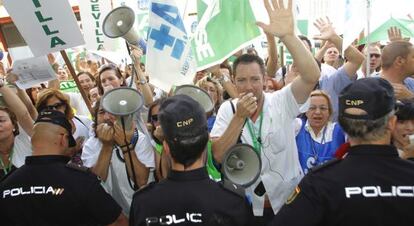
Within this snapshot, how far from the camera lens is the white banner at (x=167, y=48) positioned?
422 centimetres

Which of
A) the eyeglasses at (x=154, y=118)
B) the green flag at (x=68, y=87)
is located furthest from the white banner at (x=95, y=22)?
the eyeglasses at (x=154, y=118)

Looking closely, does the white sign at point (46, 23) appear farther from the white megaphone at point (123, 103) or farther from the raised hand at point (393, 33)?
the raised hand at point (393, 33)

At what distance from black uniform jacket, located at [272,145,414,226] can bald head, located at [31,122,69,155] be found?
1388 millimetres

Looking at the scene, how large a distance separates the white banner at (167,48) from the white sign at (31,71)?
101 centimetres

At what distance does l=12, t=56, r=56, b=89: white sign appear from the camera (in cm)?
436

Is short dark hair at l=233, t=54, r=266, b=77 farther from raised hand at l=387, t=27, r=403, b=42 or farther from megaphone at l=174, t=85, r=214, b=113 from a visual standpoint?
raised hand at l=387, t=27, r=403, b=42

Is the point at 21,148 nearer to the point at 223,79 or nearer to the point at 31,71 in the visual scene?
the point at 31,71

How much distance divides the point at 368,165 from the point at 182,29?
2738mm

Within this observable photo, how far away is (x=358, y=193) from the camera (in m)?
1.93

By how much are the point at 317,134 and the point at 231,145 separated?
1143mm

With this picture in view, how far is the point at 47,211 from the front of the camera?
8.13 feet

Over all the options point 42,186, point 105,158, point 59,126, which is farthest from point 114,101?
point 42,186

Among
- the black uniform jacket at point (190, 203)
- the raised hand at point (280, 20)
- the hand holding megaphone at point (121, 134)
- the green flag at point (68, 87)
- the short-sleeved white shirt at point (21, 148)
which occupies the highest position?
the raised hand at point (280, 20)

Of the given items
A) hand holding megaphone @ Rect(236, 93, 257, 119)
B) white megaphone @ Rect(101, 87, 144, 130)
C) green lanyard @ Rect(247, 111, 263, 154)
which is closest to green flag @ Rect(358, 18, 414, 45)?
green lanyard @ Rect(247, 111, 263, 154)
